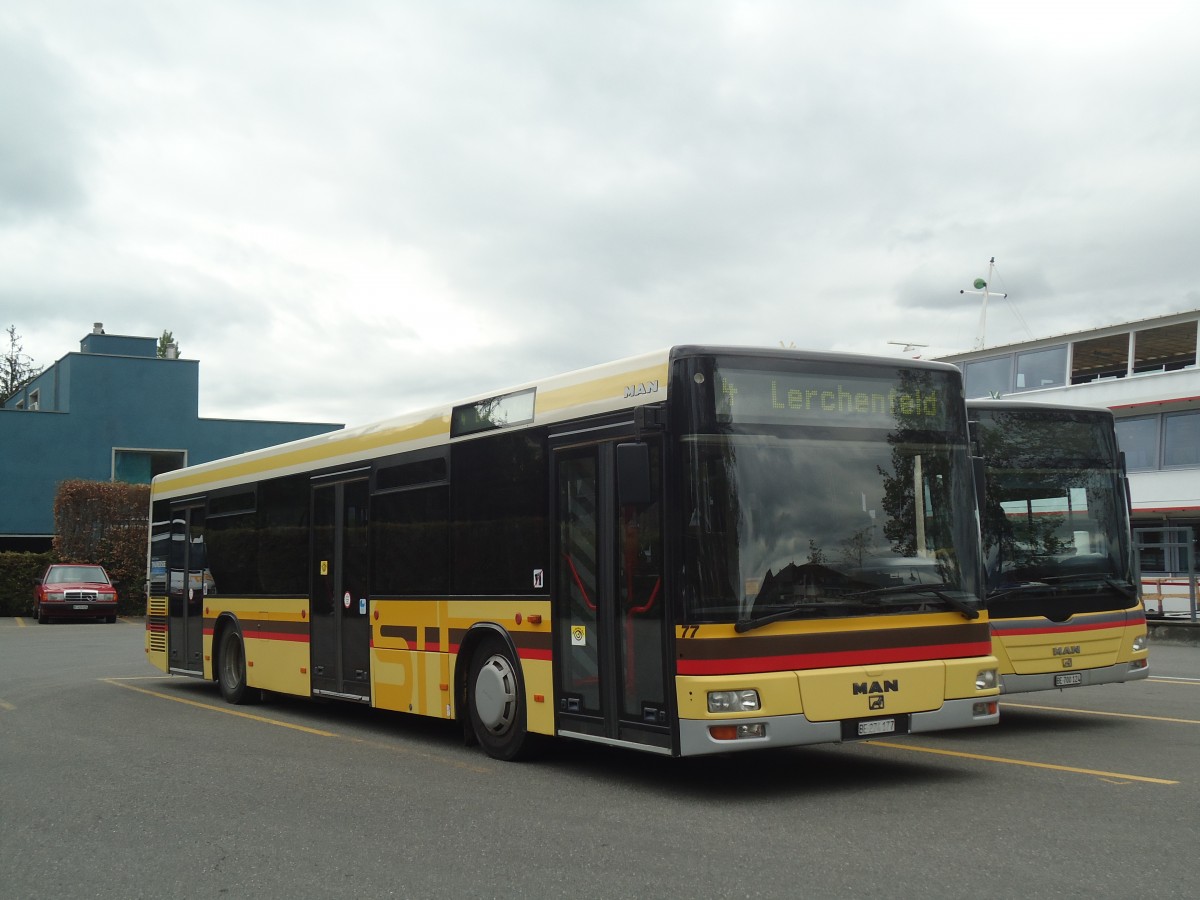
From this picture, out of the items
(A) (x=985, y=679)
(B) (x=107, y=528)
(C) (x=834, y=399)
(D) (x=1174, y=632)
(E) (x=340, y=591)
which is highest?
(B) (x=107, y=528)

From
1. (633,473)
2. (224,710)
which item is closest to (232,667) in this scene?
(224,710)

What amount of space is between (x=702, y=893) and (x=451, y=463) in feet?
19.0

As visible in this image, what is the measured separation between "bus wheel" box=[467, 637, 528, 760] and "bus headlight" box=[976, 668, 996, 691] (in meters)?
3.21

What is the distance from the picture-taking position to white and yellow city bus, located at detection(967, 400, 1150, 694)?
37.9ft

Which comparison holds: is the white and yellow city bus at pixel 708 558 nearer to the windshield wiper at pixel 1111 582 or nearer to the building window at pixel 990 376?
the windshield wiper at pixel 1111 582

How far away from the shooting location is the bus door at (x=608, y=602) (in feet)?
27.9

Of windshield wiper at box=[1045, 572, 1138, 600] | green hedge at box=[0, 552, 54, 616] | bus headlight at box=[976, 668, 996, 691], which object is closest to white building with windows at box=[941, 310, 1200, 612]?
windshield wiper at box=[1045, 572, 1138, 600]

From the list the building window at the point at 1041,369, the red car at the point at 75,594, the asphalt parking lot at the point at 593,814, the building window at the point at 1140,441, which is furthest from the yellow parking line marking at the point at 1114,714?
the red car at the point at 75,594

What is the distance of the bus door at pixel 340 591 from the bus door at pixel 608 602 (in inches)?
141

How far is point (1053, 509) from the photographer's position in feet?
39.8

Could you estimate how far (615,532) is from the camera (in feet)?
29.3

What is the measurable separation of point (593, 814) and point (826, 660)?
1708mm

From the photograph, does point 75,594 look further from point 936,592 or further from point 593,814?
point 936,592

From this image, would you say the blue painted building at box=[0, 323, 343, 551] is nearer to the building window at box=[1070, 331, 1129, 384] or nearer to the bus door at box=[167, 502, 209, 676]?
the building window at box=[1070, 331, 1129, 384]
